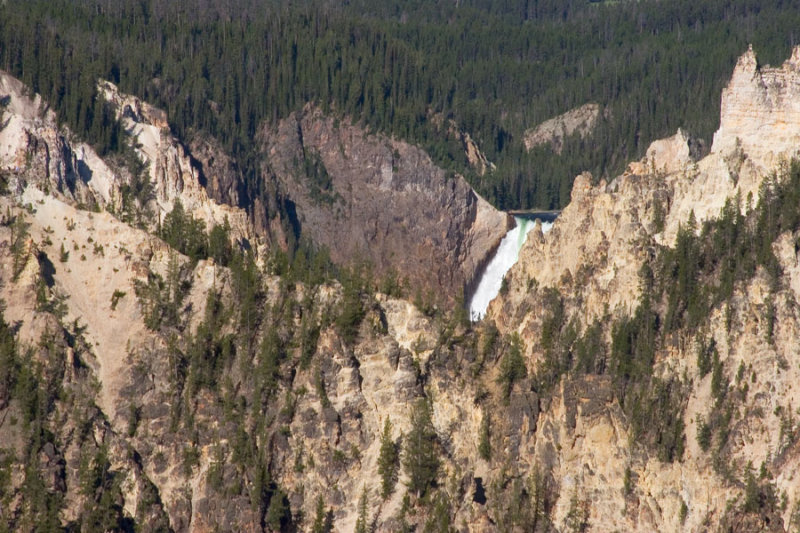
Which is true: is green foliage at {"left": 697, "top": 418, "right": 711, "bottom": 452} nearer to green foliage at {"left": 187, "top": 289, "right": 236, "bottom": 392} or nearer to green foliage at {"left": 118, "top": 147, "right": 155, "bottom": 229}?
green foliage at {"left": 187, "top": 289, "right": 236, "bottom": 392}

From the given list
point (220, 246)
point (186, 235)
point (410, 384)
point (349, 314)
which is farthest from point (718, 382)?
point (186, 235)

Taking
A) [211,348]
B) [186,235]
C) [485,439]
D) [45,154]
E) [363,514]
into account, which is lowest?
[363,514]

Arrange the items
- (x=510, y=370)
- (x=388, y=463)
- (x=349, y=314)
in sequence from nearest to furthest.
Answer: (x=388, y=463) < (x=349, y=314) < (x=510, y=370)

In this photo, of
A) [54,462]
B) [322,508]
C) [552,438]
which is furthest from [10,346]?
[552,438]

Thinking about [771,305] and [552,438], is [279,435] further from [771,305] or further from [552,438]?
[771,305]

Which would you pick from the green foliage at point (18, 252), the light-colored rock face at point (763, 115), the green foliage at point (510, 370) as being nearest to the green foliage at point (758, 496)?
the green foliage at point (510, 370)

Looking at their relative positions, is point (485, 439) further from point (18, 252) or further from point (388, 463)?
point (18, 252)

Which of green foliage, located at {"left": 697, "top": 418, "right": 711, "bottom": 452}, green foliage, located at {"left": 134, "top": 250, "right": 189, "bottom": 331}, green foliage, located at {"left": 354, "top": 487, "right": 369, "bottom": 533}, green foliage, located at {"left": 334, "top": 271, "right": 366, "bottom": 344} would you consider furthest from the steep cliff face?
green foliage, located at {"left": 134, "top": 250, "right": 189, "bottom": 331}
